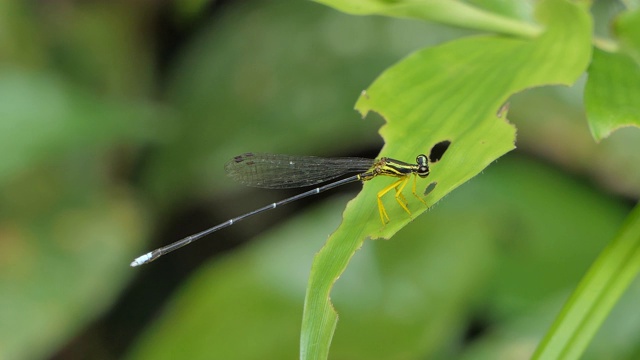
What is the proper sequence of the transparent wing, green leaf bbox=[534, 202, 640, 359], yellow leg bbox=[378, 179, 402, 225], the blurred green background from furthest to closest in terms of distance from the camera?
the blurred green background → the transparent wing → yellow leg bbox=[378, 179, 402, 225] → green leaf bbox=[534, 202, 640, 359]

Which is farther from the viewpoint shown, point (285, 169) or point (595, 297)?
point (285, 169)

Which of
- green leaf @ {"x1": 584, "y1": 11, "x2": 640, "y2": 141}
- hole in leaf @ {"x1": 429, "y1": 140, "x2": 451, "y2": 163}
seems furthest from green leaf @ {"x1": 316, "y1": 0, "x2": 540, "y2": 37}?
hole in leaf @ {"x1": 429, "y1": 140, "x2": 451, "y2": 163}

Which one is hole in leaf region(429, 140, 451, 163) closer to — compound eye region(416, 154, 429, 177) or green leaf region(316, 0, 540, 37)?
compound eye region(416, 154, 429, 177)

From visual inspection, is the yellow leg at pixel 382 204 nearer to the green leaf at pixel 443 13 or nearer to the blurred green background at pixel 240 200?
the green leaf at pixel 443 13

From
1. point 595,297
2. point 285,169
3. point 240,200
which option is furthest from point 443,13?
point 240,200

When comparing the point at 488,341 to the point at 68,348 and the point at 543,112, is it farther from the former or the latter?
the point at 68,348

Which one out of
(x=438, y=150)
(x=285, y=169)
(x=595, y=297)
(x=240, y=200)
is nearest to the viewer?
(x=595, y=297)

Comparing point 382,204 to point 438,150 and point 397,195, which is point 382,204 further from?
point 438,150
